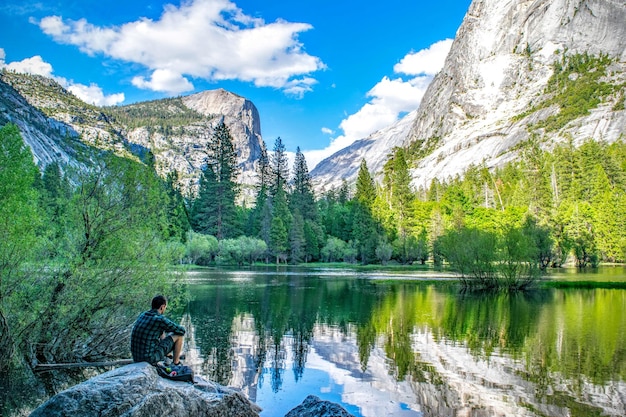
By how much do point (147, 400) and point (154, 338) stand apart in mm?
1714

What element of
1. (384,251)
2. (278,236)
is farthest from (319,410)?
(278,236)

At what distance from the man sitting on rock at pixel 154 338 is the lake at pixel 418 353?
3767 millimetres

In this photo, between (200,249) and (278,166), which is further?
(278,166)

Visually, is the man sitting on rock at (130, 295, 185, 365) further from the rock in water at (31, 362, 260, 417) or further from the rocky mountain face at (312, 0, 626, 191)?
the rocky mountain face at (312, 0, 626, 191)

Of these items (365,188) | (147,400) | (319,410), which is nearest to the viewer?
(147,400)

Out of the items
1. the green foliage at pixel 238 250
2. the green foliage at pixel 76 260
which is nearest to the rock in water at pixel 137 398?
the green foliage at pixel 76 260

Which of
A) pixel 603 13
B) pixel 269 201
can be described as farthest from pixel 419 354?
pixel 603 13

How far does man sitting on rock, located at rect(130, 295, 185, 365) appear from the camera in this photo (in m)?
9.22

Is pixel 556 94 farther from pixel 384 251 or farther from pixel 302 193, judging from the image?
pixel 384 251

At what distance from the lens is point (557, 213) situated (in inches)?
3268

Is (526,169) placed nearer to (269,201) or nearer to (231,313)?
(269,201)

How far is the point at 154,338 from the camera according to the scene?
9.27 meters

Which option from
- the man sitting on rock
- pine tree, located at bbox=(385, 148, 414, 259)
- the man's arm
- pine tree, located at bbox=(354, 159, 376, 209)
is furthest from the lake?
pine tree, located at bbox=(354, 159, 376, 209)

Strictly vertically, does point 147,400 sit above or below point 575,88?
below
